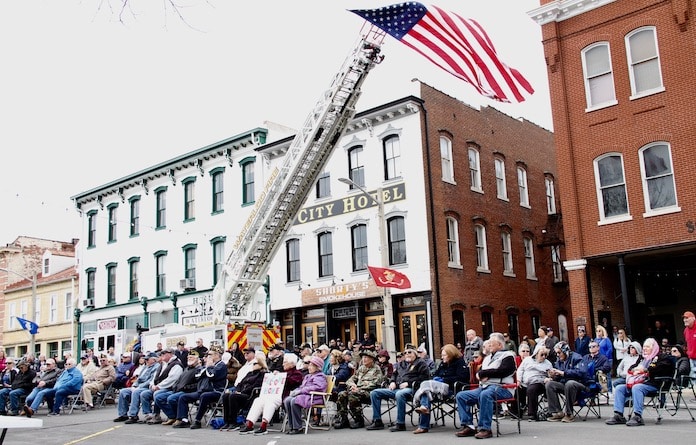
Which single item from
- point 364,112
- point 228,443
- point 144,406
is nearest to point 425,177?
point 364,112

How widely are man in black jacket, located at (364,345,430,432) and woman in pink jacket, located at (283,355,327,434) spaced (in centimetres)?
104

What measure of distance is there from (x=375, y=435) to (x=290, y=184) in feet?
30.5

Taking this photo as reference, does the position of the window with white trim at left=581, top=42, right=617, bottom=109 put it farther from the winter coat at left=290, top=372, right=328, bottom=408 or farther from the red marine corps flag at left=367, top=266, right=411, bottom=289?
the winter coat at left=290, top=372, right=328, bottom=408

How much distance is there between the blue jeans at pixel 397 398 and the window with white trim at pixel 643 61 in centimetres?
1268

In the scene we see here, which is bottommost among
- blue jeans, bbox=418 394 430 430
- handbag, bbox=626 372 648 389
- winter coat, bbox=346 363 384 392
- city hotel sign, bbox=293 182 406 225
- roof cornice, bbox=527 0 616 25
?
blue jeans, bbox=418 394 430 430

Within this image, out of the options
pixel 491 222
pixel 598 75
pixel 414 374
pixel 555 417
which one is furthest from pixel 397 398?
pixel 491 222

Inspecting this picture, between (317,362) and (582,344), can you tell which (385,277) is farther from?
(317,362)

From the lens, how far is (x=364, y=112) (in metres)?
28.1

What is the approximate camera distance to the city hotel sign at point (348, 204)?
27.5 metres

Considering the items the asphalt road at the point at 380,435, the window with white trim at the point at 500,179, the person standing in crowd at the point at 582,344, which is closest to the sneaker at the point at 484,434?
the asphalt road at the point at 380,435

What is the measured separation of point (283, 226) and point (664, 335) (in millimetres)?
12110

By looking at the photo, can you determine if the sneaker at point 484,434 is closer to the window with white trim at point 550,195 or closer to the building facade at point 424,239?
the building facade at point 424,239

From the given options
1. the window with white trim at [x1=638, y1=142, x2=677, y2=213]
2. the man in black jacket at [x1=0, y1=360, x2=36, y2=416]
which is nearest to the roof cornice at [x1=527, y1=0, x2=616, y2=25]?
the window with white trim at [x1=638, y1=142, x2=677, y2=213]

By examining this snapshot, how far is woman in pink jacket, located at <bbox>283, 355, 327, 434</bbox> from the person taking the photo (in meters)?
13.2
